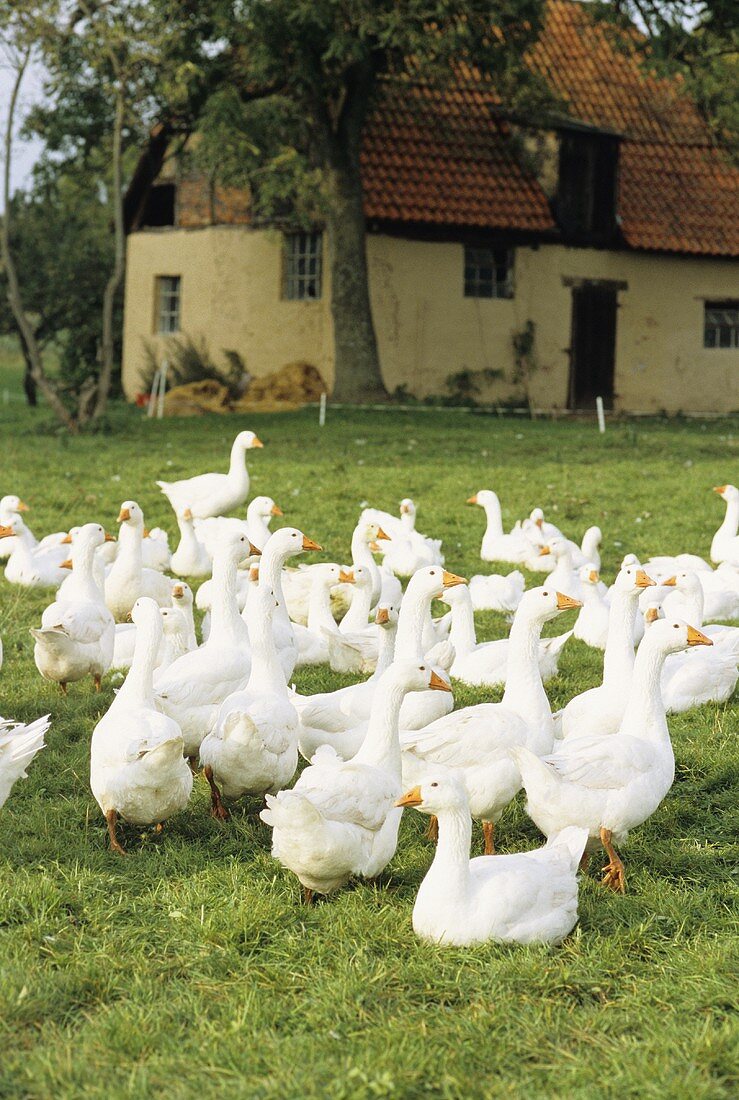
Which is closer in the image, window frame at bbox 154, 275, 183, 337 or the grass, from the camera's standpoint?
the grass

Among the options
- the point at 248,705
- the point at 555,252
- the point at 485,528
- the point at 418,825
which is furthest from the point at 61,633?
the point at 555,252

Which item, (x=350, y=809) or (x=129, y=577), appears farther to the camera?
(x=129, y=577)

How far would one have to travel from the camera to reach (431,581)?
6.59 meters

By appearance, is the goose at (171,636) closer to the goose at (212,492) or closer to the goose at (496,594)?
the goose at (496,594)

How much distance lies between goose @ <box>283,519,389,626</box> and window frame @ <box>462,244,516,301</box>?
60.0 feet

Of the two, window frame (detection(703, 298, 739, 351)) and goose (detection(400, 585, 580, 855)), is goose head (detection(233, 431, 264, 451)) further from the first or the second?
window frame (detection(703, 298, 739, 351))

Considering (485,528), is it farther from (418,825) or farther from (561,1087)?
(561,1087)

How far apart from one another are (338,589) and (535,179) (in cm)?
1990

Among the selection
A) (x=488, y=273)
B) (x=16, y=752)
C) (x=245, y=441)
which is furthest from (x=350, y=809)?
(x=488, y=273)

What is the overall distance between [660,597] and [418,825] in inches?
180

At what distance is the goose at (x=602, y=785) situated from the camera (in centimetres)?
542

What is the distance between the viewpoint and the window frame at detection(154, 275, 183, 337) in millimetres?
29891

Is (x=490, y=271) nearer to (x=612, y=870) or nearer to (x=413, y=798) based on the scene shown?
(x=612, y=870)

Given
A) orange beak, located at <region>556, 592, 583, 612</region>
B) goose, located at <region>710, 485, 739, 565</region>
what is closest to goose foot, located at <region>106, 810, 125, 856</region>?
orange beak, located at <region>556, 592, 583, 612</region>
